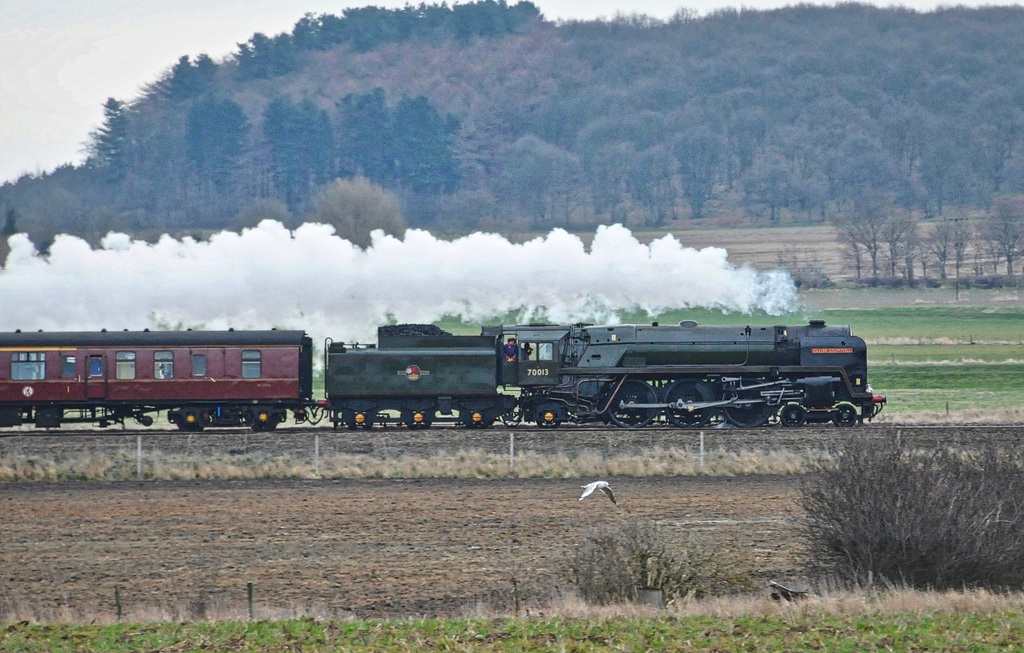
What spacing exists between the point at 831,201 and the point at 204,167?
67818 millimetres

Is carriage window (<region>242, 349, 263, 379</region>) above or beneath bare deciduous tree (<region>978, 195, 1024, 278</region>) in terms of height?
beneath

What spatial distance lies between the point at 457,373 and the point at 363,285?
10.6 metres

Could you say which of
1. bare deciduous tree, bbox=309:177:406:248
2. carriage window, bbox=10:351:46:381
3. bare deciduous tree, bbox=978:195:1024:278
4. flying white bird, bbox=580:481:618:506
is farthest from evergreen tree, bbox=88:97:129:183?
flying white bird, bbox=580:481:618:506

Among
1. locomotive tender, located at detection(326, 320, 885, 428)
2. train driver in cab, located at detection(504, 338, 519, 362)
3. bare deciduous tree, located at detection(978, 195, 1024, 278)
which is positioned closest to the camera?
locomotive tender, located at detection(326, 320, 885, 428)

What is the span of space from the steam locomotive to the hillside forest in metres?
53.3

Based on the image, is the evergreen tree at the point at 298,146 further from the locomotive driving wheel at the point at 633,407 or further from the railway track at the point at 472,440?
the locomotive driving wheel at the point at 633,407

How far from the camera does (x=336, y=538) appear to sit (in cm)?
2256

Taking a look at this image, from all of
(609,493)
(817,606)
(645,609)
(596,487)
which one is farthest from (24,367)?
(817,606)

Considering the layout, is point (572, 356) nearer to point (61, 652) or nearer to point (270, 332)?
point (270, 332)

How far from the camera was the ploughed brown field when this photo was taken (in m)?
18.5

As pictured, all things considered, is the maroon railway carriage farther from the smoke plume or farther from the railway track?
the smoke plume

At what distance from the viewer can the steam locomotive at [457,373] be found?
36.3m

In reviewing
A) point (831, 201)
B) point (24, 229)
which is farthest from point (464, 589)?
point (831, 201)

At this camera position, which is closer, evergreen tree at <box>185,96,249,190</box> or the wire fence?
the wire fence
